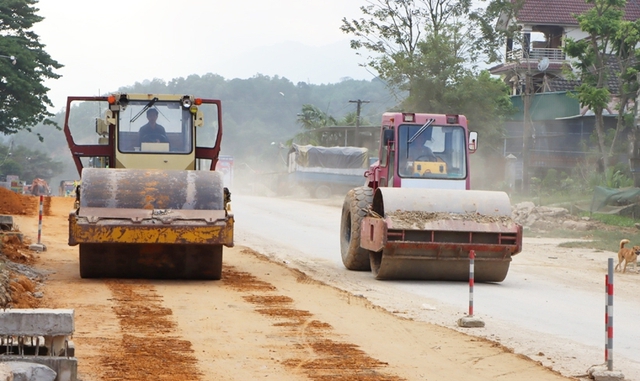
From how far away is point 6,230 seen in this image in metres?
20.7

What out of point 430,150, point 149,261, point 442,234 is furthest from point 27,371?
point 430,150

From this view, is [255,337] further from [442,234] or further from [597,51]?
[597,51]

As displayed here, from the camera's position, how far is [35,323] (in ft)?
23.1

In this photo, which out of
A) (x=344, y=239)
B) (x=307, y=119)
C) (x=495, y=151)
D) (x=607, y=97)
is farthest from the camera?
(x=307, y=119)

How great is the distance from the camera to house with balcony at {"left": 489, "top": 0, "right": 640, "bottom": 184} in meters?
52.8

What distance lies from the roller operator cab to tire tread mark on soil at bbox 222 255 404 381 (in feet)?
4.12

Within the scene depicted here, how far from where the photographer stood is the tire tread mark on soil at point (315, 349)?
320 inches

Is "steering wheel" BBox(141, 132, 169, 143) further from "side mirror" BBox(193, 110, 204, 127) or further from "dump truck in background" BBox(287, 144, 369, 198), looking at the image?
"dump truck in background" BBox(287, 144, 369, 198)

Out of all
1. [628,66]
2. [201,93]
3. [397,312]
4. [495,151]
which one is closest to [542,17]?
[495,151]

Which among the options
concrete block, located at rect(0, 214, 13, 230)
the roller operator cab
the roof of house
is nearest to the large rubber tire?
the roller operator cab

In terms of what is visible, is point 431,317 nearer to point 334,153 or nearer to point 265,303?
point 265,303

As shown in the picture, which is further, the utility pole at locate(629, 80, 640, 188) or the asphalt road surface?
the utility pole at locate(629, 80, 640, 188)

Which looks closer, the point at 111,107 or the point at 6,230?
the point at 111,107

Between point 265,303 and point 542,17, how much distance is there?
53.3 metres
